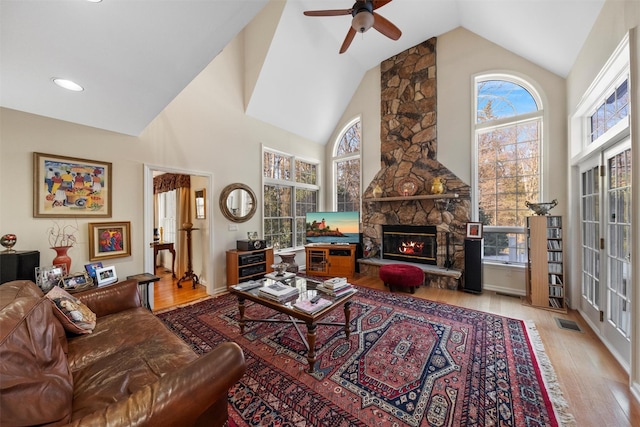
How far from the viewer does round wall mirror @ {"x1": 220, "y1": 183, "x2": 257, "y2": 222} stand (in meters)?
3.87

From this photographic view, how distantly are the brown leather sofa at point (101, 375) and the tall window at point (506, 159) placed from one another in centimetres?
425

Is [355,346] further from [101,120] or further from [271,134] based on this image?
[271,134]

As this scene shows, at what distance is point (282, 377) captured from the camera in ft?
5.87

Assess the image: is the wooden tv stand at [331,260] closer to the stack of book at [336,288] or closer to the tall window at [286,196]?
the tall window at [286,196]

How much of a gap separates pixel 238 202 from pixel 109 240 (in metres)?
1.76

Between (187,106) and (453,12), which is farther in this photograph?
(453,12)

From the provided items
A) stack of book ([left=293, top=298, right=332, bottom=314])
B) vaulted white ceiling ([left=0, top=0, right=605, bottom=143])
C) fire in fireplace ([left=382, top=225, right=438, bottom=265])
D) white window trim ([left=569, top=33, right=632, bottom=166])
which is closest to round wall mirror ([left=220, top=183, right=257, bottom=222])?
vaulted white ceiling ([left=0, top=0, right=605, bottom=143])

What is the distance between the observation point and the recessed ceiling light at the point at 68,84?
1.93 metres

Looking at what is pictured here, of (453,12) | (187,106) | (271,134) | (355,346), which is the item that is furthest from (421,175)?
(187,106)

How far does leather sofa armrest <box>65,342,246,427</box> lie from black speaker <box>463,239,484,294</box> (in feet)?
12.1

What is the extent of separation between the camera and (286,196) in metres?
5.09

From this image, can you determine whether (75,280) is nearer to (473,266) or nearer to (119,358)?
(119,358)

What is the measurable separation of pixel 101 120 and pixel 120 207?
100cm

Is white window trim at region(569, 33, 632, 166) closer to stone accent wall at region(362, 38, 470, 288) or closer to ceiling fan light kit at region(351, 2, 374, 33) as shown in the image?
stone accent wall at region(362, 38, 470, 288)
